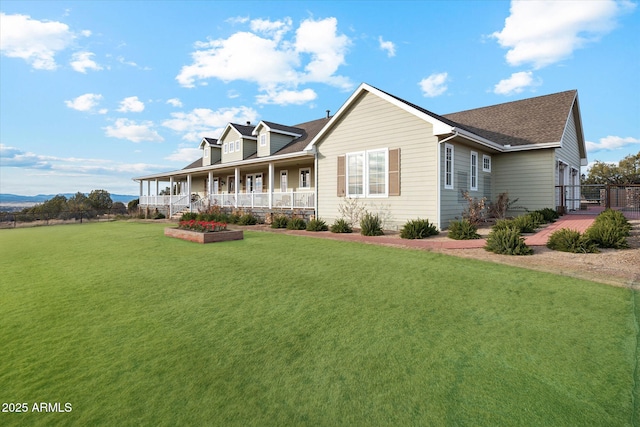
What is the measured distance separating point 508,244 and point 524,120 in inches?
488

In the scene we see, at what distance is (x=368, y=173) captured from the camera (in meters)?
13.0

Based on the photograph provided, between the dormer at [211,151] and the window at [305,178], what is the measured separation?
952cm

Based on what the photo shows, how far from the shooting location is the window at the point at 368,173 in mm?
12447

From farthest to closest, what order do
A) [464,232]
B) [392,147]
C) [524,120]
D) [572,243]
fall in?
[524,120] < [392,147] < [464,232] < [572,243]

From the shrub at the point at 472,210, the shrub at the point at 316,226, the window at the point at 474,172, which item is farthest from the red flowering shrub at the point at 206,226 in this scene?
the window at the point at 474,172

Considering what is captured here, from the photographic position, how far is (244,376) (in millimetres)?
2693

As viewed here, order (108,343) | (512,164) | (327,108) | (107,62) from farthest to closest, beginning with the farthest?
1. (327,108)
2. (512,164)
3. (107,62)
4. (108,343)

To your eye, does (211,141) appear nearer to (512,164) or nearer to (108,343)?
(512,164)

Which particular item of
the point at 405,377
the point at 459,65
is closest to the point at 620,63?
the point at 459,65

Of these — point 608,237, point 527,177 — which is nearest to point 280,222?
point 608,237

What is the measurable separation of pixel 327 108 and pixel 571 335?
922 inches

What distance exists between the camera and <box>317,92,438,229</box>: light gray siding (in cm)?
1131

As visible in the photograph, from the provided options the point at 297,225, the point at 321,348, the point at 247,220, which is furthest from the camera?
the point at 247,220

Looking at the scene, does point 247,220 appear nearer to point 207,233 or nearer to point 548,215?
point 207,233
